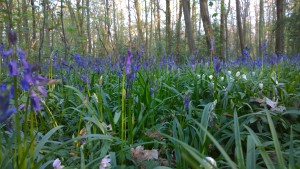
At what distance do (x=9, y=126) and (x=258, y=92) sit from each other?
92.3 inches

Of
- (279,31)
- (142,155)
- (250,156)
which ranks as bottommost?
(142,155)

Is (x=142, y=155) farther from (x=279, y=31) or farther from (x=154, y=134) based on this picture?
(x=279, y=31)

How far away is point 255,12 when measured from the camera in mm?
45312

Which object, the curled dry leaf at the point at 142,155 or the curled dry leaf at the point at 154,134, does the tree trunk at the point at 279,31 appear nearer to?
the curled dry leaf at the point at 154,134

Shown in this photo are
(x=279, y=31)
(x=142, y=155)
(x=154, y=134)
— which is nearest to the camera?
(x=142, y=155)

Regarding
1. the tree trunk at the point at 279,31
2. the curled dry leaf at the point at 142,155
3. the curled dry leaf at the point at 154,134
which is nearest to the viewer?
the curled dry leaf at the point at 142,155

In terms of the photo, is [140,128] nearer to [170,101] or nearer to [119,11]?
[170,101]

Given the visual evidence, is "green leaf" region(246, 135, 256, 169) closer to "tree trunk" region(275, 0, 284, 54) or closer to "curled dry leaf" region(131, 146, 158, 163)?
"curled dry leaf" region(131, 146, 158, 163)

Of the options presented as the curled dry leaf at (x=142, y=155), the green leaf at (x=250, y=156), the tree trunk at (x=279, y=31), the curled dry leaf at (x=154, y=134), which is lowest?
the curled dry leaf at (x=142, y=155)

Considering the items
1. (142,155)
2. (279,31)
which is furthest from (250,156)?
(279,31)

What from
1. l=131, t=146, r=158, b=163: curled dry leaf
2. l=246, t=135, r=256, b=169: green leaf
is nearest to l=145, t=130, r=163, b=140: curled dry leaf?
l=131, t=146, r=158, b=163: curled dry leaf

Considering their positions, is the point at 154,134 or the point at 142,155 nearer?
the point at 142,155

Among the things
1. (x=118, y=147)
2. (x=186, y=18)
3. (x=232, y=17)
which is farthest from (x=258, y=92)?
(x=232, y=17)

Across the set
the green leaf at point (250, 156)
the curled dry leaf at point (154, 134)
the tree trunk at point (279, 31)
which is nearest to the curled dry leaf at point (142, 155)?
the curled dry leaf at point (154, 134)
